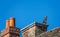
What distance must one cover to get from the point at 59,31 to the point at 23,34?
310cm

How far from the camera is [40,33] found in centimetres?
2048

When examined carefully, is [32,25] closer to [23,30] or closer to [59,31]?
[23,30]

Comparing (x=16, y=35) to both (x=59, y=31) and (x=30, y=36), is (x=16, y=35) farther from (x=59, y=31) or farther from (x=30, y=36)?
(x=59, y=31)

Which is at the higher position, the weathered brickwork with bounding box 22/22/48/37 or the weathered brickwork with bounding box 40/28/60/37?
the weathered brickwork with bounding box 22/22/48/37

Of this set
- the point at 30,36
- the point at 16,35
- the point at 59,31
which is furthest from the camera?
the point at 16,35

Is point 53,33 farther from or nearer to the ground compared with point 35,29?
nearer to the ground

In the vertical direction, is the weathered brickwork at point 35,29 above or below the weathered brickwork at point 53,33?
above

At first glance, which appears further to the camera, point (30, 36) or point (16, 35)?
point (16, 35)

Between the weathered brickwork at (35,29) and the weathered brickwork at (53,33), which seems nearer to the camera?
the weathered brickwork at (53,33)

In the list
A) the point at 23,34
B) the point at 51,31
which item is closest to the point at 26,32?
the point at 23,34

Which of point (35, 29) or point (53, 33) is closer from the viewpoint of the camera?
point (53, 33)

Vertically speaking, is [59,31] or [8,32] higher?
[8,32]

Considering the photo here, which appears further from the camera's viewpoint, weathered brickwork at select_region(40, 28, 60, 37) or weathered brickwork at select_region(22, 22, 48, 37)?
weathered brickwork at select_region(22, 22, 48, 37)

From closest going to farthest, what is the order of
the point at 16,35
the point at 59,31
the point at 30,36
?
1. the point at 59,31
2. the point at 30,36
3. the point at 16,35
